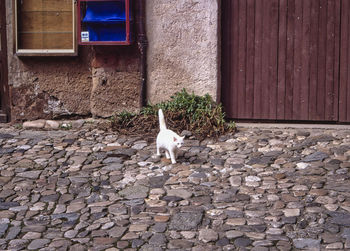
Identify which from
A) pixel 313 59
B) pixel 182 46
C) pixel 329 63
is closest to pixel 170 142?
pixel 182 46

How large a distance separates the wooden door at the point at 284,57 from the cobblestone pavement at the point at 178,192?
1.68 ft

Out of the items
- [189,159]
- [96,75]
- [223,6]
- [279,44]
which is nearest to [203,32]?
[223,6]

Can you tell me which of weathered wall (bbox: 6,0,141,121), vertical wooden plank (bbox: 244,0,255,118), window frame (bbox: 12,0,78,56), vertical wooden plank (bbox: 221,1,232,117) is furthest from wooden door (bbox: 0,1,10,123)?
vertical wooden plank (bbox: 244,0,255,118)

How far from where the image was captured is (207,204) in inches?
194

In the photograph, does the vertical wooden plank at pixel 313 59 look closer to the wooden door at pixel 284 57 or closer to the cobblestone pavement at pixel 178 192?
the wooden door at pixel 284 57

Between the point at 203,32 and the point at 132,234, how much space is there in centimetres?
381

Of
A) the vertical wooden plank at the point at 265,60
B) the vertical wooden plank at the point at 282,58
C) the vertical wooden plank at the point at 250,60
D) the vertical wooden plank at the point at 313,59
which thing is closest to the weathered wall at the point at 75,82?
the vertical wooden plank at the point at 250,60

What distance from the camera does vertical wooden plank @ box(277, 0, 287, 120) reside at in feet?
24.4

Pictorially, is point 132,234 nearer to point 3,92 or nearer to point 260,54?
point 260,54

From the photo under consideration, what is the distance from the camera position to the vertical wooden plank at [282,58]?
7438mm

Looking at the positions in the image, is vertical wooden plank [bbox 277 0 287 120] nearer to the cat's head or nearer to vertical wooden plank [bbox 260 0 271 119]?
vertical wooden plank [bbox 260 0 271 119]

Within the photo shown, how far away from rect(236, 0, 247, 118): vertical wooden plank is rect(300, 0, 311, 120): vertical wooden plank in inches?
29.0

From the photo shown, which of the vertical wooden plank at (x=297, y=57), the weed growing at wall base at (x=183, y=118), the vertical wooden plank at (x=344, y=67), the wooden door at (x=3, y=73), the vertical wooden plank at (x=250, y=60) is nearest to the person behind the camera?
the weed growing at wall base at (x=183, y=118)

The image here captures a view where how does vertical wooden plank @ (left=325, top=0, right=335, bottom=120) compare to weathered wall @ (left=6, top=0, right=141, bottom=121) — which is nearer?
vertical wooden plank @ (left=325, top=0, right=335, bottom=120)
